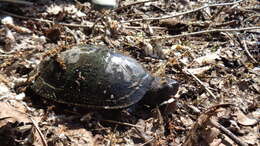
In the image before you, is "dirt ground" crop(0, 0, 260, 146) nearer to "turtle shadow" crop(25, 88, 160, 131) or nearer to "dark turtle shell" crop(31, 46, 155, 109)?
"turtle shadow" crop(25, 88, 160, 131)

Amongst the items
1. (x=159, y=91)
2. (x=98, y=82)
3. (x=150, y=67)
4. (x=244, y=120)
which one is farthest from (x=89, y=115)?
(x=244, y=120)

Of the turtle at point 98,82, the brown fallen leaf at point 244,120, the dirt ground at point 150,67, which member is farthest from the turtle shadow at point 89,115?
the brown fallen leaf at point 244,120

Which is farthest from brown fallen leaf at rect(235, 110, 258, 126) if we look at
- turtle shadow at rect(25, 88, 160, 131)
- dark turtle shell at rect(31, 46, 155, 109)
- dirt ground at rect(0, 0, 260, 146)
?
dark turtle shell at rect(31, 46, 155, 109)

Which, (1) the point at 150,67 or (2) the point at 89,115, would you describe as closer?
(2) the point at 89,115

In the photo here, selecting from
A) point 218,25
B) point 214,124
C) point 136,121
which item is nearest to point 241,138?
point 214,124

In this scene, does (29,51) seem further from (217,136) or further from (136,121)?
(217,136)

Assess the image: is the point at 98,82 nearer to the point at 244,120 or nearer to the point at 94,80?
the point at 94,80

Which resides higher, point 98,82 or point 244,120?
point 98,82
